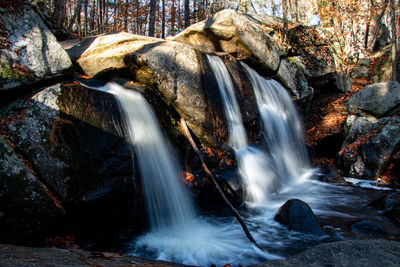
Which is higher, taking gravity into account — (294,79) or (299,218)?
(294,79)

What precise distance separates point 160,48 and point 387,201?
6.51 meters

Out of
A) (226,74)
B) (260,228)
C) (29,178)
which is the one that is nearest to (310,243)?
(260,228)

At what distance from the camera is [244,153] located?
6.74m

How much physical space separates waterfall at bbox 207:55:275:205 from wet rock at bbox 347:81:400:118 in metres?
5.76

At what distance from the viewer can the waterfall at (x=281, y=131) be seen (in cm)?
816

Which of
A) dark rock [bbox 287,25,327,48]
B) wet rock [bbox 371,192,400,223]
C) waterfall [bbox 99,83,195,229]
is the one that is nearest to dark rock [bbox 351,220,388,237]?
wet rock [bbox 371,192,400,223]

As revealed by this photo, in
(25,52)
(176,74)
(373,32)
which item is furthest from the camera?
(373,32)

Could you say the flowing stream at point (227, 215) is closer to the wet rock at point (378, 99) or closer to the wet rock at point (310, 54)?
the wet rock at point (378, 99)

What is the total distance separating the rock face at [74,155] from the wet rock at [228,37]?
559 cm

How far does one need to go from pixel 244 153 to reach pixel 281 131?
3.04 m

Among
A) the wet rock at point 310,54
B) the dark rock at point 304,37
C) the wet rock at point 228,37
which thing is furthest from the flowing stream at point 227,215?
the dark rock at point 304,37

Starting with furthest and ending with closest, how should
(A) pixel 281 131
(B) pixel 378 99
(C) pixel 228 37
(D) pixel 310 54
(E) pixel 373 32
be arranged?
(E) pixel 373 32, (D) pixel 310 54, (B) pixel 378 99, (A) pixel 281 131, (C) pixel 228 37

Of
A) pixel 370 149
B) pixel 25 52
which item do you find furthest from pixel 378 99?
pixel 25 52

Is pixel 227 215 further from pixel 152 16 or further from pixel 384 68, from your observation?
pixel 384 68
